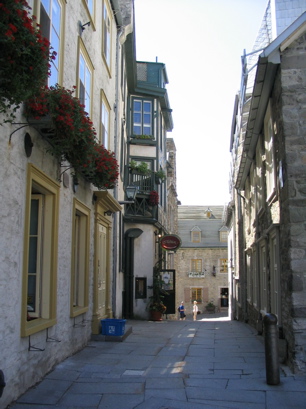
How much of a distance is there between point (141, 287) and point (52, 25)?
12.8 m

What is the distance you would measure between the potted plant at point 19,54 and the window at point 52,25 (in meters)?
2.59

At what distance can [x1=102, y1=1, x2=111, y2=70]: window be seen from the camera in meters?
12.4

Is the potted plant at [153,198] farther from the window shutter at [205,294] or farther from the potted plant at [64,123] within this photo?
the window shutter at [205,294]

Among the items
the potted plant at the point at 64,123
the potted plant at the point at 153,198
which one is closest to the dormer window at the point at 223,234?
the potted plant at the point at 153,198

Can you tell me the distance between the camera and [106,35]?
1281cm

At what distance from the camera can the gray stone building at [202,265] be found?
40781 mm

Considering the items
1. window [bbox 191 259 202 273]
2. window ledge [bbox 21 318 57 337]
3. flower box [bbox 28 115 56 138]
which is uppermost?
flower box [bbox 28 115 56 138]

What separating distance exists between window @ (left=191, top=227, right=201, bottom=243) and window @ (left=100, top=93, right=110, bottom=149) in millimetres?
31406

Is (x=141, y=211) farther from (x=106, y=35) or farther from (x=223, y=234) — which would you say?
(x=223, y=234)

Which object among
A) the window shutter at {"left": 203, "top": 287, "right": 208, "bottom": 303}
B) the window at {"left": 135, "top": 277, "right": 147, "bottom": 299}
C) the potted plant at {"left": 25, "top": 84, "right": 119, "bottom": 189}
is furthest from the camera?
the window shutter at {"left": 203, "top": 287, "right": 208, "bottom": 303}

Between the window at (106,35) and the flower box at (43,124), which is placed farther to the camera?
the window at (106,35)

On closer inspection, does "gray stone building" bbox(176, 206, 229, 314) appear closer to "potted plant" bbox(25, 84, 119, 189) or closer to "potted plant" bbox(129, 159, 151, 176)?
"potted plant" bbox(129, 159, 151, 176)

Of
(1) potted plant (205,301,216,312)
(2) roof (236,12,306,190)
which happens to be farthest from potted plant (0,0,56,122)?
(1) potted plant (205,301,216,312)

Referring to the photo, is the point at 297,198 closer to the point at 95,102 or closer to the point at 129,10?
the point at 95,102
